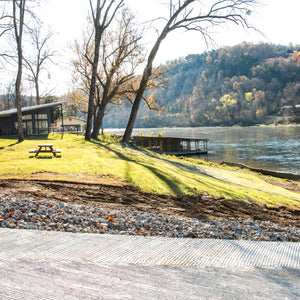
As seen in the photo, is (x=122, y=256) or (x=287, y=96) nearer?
(x=122, y=256)

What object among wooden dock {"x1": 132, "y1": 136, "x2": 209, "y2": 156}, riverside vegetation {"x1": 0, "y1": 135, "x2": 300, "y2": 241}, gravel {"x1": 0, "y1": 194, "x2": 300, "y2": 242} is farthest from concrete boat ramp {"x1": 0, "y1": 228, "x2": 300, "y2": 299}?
wooden dock {"x1": 132, "y1": 136, "x2": 209, "y2": 156}

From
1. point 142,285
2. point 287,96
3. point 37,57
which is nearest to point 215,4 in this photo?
point 142,285

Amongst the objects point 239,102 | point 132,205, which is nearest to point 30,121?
point 132,205

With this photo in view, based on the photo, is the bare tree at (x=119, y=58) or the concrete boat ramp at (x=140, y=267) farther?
the bare tree at (x=119, y=58)

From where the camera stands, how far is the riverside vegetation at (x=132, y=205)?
5.34 meters

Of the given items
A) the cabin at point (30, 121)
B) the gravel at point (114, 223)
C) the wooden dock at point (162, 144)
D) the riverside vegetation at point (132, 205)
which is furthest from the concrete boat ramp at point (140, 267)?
the cabin at point (30, 121)

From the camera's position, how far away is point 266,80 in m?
188

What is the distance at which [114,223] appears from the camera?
212 inches

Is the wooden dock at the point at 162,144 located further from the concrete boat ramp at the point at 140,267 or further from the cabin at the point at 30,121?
the concrete boat ramp at the point at 140,267

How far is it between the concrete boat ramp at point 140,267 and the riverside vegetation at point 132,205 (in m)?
0.85

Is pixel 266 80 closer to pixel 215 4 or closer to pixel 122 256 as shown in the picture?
pixel 215 4

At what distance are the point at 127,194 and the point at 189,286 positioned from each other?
5216 mm

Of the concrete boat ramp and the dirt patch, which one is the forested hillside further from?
the concrete boat ramp

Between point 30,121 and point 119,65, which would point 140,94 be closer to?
point 119,65
